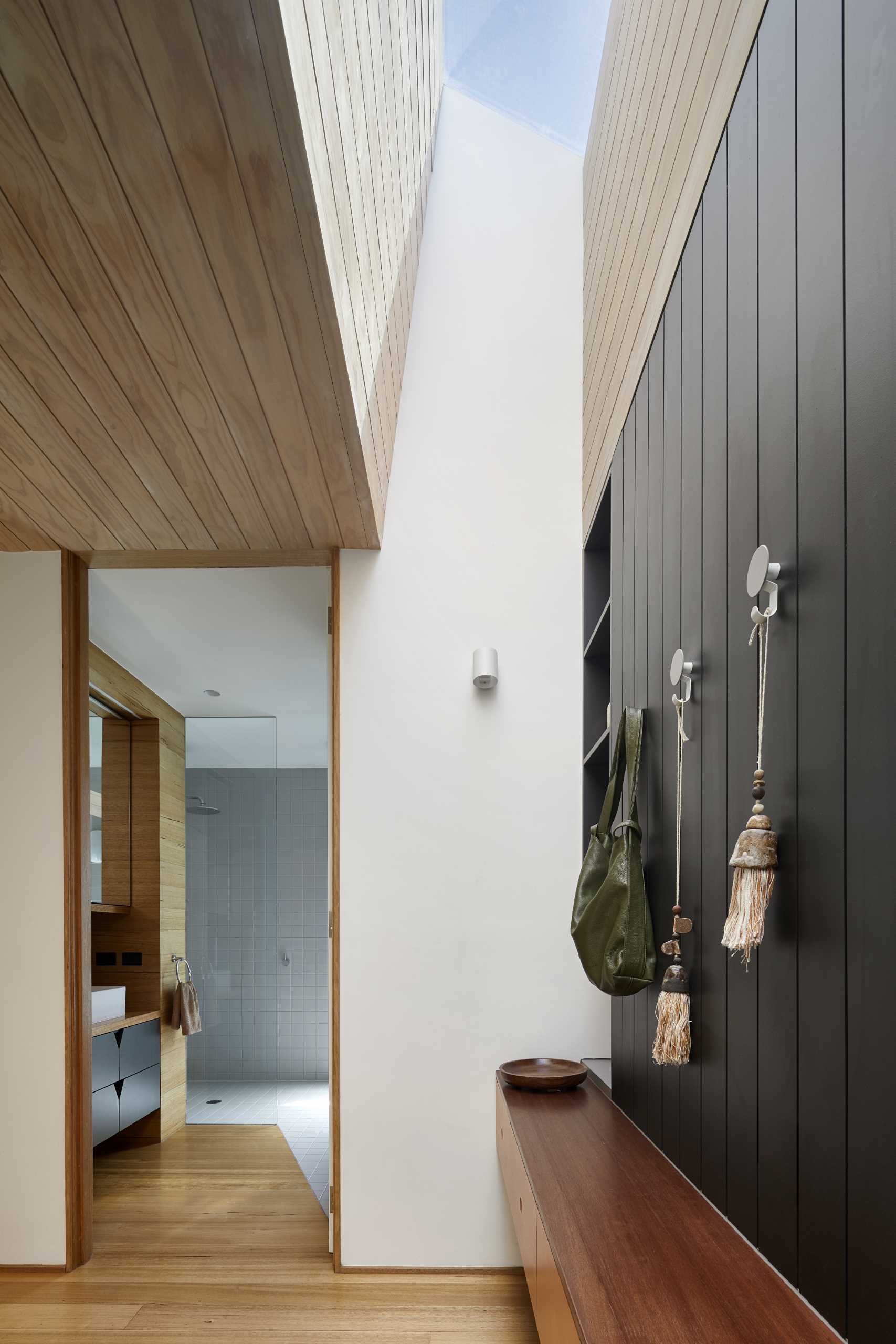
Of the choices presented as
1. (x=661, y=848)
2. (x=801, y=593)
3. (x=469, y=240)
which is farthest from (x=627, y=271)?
(x=801, y=593)

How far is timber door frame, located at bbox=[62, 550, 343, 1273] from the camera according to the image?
3.49 m

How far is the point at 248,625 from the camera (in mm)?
4578

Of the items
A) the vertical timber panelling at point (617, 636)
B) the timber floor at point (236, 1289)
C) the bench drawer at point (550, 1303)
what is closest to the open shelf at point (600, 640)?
the vertical timber panelling at point (617, 636)

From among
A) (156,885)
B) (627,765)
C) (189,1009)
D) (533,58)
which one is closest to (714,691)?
(627,765)

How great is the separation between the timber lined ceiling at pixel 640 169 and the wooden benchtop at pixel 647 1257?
1.82m

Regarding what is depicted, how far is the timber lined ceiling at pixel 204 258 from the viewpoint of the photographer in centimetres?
151

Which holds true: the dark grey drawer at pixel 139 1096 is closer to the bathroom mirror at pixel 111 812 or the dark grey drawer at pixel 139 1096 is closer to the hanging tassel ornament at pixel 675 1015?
the bathroom mirror at pixel 111 812

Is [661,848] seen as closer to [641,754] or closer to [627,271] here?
[641,754]

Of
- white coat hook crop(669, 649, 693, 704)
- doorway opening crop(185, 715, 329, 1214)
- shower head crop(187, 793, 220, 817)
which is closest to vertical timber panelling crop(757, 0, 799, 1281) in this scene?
white coat hook crop(669, 649, 693, 704)

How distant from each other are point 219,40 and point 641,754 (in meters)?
1.68

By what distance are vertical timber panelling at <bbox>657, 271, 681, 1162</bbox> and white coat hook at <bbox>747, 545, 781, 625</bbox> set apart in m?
0.62

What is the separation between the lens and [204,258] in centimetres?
192

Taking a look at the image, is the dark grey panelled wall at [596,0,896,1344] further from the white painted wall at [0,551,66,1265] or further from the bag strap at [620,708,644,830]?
the white painted wall at [0,551,66,1265]

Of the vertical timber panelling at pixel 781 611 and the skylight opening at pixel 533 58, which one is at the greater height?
the skylight opening at pixel 533 58
